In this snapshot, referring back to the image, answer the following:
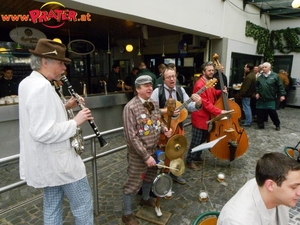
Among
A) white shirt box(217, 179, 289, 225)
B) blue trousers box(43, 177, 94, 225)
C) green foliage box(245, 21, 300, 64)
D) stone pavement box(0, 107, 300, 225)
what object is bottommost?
stone pavement box(0, 107, 300, 225)

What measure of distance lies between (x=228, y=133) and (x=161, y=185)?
1.80m

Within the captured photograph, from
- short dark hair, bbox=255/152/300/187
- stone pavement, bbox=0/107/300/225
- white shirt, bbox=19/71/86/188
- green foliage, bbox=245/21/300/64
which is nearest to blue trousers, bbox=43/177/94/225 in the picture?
white shirt, bbox=19/71/86/188

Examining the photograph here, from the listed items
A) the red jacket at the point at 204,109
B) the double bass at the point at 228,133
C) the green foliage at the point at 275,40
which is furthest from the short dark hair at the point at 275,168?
the green foliage at the point at 275,40

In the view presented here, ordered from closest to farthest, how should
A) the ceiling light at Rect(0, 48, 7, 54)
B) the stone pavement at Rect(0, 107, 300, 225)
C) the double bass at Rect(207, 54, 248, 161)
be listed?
the stone pavement at Rect(0, 107, 300, 225) < the double bass at Rect(207, 54, 248, 161) < the ceiling light at Rect(0, 48, 7, 54)

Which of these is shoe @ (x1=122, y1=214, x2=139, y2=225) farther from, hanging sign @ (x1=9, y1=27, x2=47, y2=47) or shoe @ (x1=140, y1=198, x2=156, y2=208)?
hanging sign @ (x1=9, y1=27, x2=47, y2=47)

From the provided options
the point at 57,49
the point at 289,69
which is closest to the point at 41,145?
the point at 57,49

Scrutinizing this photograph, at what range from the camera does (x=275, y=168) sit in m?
1.21

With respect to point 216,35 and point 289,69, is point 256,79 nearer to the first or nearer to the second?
point 216,35

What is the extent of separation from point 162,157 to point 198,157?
6.12 feet

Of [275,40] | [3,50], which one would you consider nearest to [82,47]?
[3,50]

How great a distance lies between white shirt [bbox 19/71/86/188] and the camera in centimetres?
141

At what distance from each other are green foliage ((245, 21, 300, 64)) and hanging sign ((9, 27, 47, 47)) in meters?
8.40

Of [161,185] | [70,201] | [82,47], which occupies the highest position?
[82,47]

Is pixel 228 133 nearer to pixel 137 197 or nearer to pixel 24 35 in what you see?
pixel 137 197
